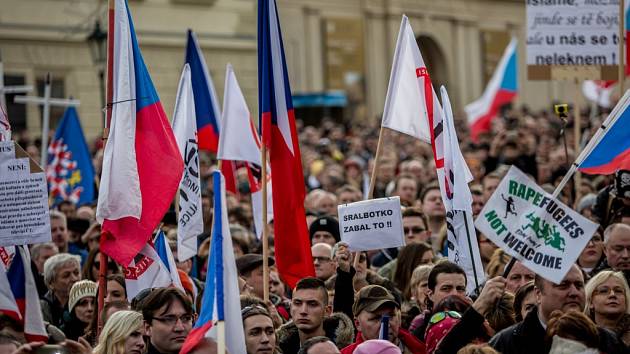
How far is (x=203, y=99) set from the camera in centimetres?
1380

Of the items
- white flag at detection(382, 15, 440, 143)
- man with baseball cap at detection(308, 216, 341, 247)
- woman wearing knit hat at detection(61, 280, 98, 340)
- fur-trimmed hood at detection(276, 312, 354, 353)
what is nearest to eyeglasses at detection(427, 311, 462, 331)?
fur-trimmed hood at detection(276, 312, 354, 353)

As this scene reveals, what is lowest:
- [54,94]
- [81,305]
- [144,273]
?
[81,305]

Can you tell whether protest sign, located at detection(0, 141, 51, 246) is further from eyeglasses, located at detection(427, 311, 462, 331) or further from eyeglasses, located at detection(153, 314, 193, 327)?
eyeglasses, located at detection(427, 311, 462, 331)

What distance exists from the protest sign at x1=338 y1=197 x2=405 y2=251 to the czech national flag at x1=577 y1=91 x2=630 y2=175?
1.34m

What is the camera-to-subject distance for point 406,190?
593 inches

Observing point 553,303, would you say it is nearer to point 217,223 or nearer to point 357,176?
point 217,223

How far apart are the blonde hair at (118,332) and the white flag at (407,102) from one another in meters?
3.17

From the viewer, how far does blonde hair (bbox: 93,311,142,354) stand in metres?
7.84

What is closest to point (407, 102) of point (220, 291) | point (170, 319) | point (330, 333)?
point (330, 333)

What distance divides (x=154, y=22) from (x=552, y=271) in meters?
25.4

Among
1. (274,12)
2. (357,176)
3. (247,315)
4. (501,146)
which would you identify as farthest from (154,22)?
(247,315)

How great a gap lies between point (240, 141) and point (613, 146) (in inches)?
166

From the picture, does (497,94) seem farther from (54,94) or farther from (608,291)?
(608,291)

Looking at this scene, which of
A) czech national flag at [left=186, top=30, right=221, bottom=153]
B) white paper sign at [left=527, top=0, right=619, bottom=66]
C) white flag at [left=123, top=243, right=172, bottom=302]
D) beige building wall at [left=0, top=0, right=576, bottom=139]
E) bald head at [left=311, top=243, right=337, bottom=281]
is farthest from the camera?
beige building wall at [left=0, top=0, right=576, bottom=139]
